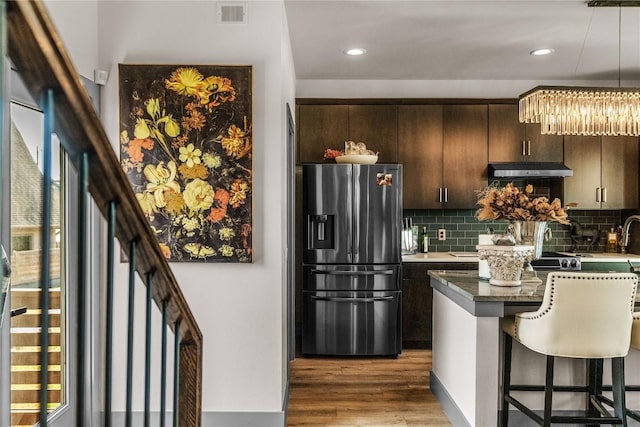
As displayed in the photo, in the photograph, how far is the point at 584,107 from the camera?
3537 millimetres

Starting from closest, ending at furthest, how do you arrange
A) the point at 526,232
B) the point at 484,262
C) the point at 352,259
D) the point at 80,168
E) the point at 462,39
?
the point at 80,168 → the point at 526,232 → the point at 484,262 → the point at 462,39 → the point at 352,259

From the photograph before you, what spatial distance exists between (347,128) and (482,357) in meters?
3.01

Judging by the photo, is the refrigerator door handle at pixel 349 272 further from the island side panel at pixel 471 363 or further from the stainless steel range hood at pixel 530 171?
the stainless steel range hood at pixel 530 171

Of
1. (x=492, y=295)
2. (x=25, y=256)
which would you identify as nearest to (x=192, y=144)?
(x=25, y=256)

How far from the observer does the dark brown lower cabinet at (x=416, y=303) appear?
515 cm

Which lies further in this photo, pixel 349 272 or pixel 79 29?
pixel 349 272

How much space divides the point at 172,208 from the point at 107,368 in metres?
2.08

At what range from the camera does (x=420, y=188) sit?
541 centimetres

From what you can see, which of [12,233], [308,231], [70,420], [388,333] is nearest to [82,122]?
[12,233]

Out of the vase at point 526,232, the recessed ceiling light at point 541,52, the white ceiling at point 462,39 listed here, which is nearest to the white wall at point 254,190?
the white ceiling at point 462,39

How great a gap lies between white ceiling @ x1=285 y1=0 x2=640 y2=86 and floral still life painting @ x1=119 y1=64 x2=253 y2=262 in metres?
0.76

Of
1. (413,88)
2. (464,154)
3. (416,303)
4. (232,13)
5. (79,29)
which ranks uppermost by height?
(413,88)

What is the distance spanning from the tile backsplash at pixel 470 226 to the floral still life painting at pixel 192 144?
290 centimetres

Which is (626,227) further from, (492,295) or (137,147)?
(137,147)
